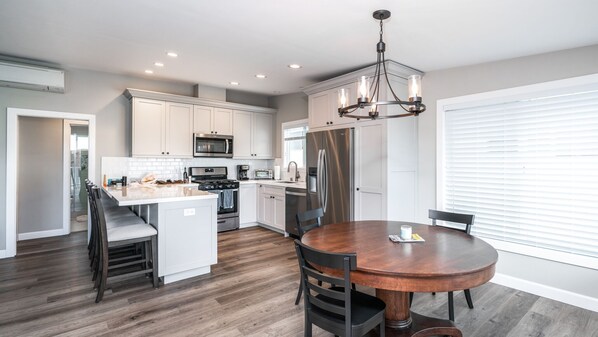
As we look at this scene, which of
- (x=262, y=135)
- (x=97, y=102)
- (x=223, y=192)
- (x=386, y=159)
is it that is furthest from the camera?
(x=262, y=135)

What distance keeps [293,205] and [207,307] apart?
245 centimetres

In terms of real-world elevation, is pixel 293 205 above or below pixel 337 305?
above

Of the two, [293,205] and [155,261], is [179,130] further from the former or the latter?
Result: [155,261]

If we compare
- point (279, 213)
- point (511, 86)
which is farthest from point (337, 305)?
point (279, 213)

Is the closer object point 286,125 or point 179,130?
point 179,130

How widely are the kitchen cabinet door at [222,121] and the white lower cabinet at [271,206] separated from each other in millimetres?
1257

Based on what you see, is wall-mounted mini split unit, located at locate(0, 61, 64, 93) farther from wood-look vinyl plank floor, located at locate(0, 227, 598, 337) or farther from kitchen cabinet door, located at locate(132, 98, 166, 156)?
wood-look vinyl plank floor, located at locate(0, 227, 598, 337)

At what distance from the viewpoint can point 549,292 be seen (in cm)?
302

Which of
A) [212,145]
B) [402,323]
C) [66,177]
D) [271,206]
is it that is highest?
[212,145]

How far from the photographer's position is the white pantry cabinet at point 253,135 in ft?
19.1

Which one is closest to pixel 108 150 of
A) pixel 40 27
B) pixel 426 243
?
pixel 40 27

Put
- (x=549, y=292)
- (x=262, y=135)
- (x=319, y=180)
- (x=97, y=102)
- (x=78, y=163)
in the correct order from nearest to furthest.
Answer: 1. (x=549, y=292)
2. (x=319, y=180)
3. (x=97, y=102)
4. (x=78, y=163)
5. (x=262, y=135)

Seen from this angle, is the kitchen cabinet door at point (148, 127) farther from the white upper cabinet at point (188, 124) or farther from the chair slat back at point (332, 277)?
the chair slat back at point (332, 277)

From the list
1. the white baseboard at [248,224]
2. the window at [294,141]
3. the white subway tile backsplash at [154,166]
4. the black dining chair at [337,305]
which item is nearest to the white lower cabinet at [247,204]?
the white baseboard at [248,224]
